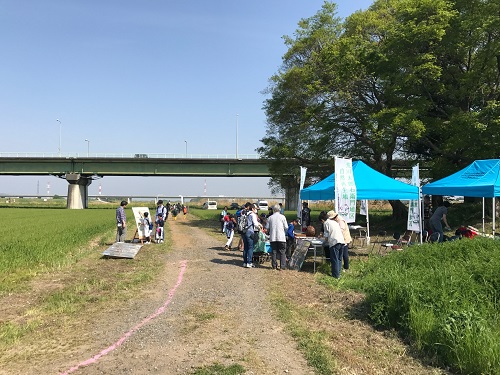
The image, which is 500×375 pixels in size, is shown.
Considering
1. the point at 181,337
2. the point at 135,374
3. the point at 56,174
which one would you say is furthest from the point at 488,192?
the point at 56,174

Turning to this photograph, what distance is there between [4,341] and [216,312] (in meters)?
2.84

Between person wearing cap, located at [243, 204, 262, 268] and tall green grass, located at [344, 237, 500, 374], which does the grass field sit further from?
person wearing cap, located at [243, 204, 262, 268]

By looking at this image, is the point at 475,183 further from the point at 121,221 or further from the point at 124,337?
the point at 121,221

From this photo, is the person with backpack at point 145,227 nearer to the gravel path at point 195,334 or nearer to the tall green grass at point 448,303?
the gravel path at point 195,334

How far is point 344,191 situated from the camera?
10.5 metres

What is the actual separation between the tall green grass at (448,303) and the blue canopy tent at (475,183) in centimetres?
320

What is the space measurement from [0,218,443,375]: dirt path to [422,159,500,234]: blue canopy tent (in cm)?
602

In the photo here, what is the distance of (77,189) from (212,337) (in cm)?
6216

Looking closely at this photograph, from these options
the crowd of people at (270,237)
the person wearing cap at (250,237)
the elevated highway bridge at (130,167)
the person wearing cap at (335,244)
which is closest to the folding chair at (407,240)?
the crowd of people at (270,237)

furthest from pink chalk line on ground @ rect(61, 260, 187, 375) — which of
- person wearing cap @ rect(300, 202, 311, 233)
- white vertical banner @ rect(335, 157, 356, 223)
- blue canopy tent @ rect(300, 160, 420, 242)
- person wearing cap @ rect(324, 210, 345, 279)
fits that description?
person wearing cap @ rect(300, 202, 311, 233)

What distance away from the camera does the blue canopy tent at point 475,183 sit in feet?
35.9

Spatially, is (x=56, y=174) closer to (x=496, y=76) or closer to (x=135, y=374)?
(x=496, y=76)

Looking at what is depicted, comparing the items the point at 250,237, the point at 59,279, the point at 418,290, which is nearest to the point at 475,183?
the point at 250,237

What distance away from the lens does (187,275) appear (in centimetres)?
947
